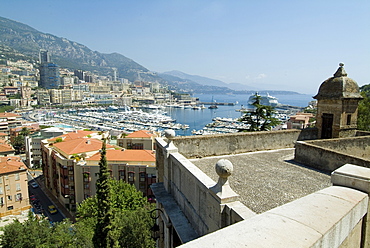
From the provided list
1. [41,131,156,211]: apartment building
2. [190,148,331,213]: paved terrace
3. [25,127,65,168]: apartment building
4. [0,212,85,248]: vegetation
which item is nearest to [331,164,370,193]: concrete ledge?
[190,148,331,213]: paved terrace

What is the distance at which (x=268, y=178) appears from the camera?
6098mm

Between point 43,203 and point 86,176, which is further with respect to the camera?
point 43,203

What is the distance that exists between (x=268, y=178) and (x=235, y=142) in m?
2.58

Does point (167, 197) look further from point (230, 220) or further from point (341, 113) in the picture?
point (341, 113)

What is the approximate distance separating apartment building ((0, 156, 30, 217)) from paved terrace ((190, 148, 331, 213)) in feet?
109

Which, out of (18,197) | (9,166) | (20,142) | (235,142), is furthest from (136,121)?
(235,142)

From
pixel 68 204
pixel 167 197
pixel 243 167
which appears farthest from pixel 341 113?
pixel 68 204

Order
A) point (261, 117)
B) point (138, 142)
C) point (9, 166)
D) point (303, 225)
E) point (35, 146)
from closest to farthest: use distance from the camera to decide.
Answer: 1. point (303, 225)
2. point (261, 117)
3. point (9, 166)
4. point (138, 142)
5. point (35, 146)

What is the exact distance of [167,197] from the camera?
609cm

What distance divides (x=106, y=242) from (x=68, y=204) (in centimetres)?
1871

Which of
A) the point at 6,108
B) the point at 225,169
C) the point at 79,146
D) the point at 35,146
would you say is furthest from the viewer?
the point at 6,108

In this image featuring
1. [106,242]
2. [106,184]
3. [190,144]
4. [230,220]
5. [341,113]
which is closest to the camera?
[230,220]

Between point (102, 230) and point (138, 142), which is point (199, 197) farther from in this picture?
point (138, 142)

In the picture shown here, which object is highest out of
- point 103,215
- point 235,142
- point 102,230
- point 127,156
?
point 235,142
